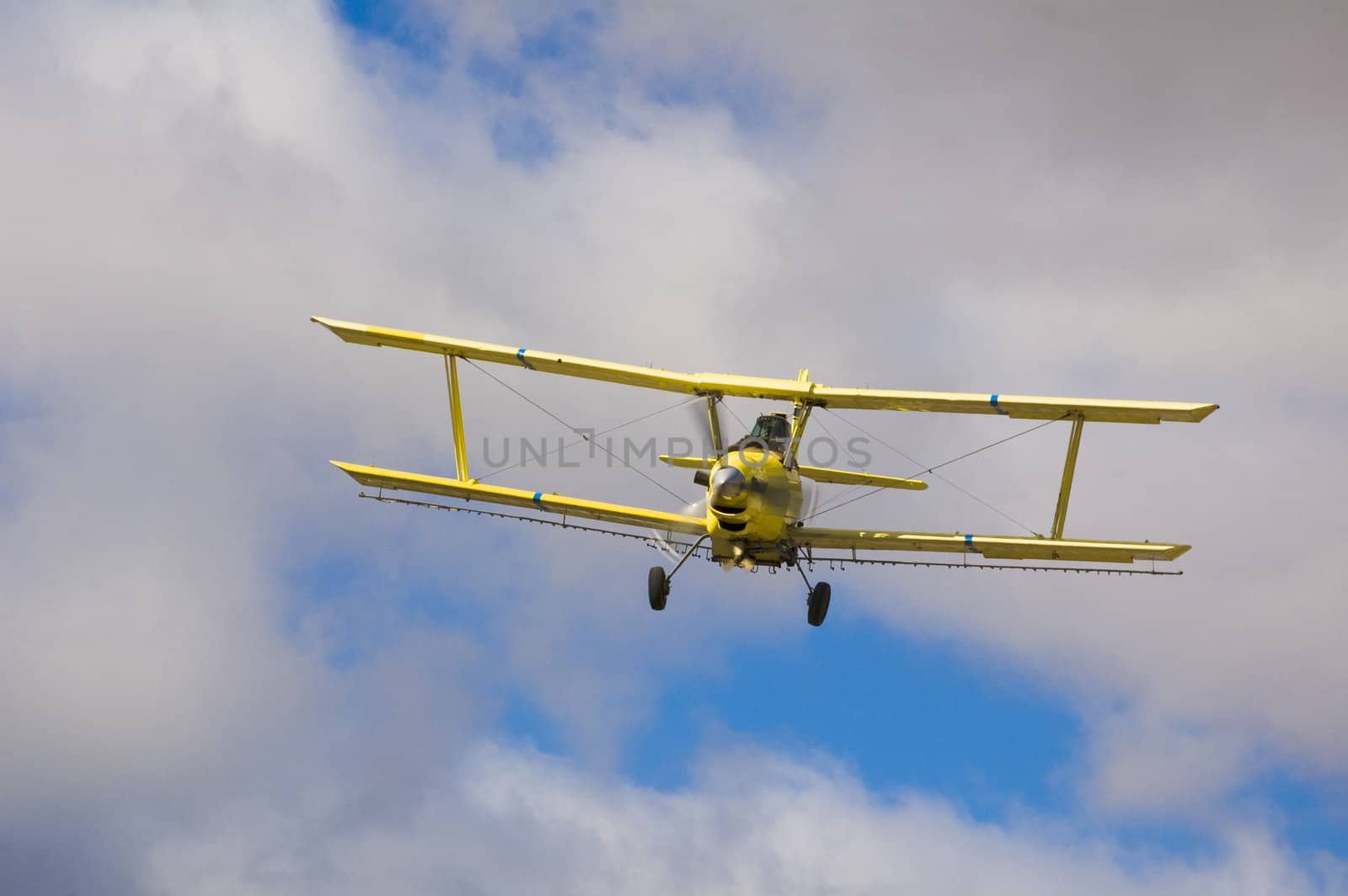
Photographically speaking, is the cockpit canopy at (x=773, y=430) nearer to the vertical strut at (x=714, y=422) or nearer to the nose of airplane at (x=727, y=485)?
the vertical strut at (x=714, y=422)

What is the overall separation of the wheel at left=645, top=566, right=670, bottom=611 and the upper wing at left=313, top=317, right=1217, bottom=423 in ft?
11.2

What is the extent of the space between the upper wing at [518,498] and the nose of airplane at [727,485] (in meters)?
1.45

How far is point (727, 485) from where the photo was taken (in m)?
34.4

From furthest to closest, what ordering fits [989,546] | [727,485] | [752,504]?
1. [989,546]
2. [752,504]
3. [727,485]

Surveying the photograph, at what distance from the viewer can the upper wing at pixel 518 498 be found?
36219 millimetres

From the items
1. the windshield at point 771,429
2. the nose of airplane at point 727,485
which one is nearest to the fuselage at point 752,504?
the nose of airplane at point 727,485

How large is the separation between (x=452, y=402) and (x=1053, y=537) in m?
10.8

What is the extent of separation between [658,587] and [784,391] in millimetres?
4114

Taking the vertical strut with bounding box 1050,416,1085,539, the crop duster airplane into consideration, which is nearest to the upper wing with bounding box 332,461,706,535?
the crop duster airplane

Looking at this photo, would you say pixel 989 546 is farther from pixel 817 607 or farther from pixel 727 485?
pixel 727 485

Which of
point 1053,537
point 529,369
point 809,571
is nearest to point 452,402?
point 529,369

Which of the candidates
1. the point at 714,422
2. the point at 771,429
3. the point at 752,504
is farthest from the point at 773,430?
the point at 752,504

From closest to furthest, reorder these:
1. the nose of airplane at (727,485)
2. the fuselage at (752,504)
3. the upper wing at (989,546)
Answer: the nose of airplane at (727,485) < the fuselage at (752,504) < the upper wing at (989,546)

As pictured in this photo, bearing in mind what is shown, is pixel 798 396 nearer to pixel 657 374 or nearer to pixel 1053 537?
pixel 657 374
